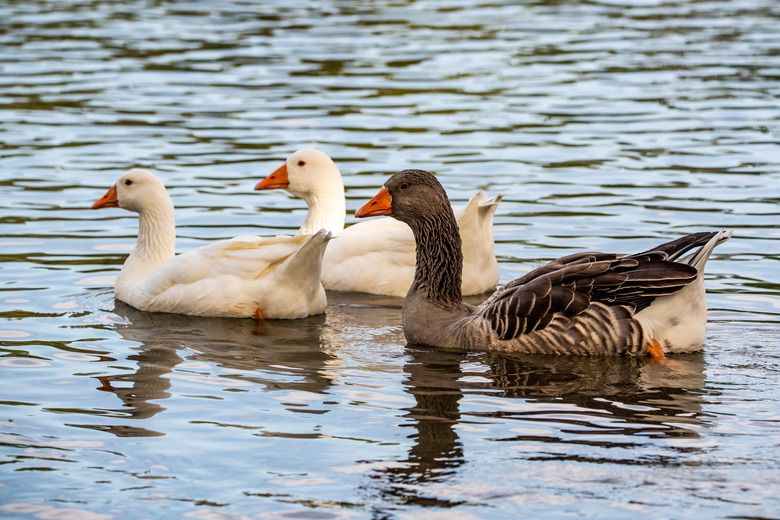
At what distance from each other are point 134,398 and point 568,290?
3284 mm

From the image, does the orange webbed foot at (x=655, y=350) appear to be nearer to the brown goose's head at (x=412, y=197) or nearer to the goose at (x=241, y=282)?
the brown goose's head at (x=412, y=197)

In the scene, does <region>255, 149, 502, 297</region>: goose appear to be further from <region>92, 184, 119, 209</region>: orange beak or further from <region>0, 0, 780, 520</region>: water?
<region>92, 184, 119, 209</region>: orange beak

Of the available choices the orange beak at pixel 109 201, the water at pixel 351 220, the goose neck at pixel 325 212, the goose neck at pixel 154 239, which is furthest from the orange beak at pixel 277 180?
the orange beak at pixel 109 201

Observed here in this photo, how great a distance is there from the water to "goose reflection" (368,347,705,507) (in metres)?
0.03

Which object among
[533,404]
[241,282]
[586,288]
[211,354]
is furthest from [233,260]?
[533,404]

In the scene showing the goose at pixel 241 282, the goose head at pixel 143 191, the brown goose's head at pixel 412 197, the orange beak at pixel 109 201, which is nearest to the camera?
the brown goose's head at pixel 412 197

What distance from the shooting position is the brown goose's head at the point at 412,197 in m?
9.59

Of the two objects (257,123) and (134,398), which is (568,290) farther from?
(257,123)

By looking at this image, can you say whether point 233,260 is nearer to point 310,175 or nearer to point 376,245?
point 376,245

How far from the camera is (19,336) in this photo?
9.59 metres

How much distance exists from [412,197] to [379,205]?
292 mm

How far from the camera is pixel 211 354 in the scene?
9.19 m

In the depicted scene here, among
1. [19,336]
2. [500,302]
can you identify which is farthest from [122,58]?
[500,302]

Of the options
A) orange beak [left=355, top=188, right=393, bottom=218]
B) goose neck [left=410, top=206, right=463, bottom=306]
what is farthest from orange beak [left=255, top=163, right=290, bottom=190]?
goose neck [left=410, top=206, right=463, bottom=306]
